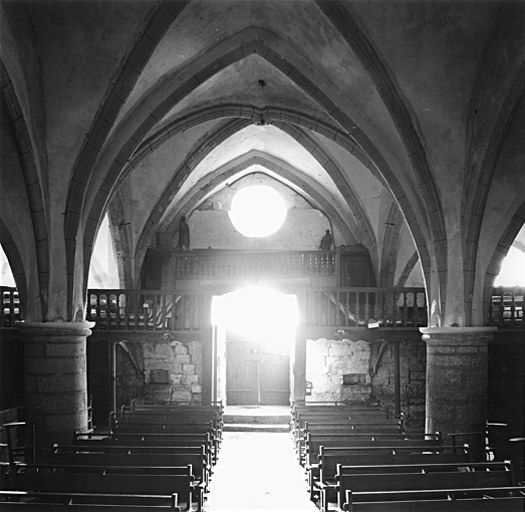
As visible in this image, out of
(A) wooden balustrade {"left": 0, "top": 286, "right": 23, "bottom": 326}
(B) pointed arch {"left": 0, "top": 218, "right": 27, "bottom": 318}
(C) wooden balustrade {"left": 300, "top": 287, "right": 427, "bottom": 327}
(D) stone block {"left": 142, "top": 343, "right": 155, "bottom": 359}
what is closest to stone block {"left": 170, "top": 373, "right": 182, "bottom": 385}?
(D) stone block {"left": 142, "top": 343, "right": 155, "bottom": 359}

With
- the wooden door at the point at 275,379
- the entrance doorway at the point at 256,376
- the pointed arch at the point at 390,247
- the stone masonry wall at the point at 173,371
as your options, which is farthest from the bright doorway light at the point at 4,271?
the pointed arch at the point at 390,247

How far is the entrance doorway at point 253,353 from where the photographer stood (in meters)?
22.3

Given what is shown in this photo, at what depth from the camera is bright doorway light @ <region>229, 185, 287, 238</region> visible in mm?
23859

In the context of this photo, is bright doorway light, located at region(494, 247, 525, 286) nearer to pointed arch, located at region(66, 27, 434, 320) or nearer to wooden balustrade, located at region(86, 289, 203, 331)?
wooden balustrade, located at region(86, 289, 203, 331)

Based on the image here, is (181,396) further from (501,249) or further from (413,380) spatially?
(501,249)

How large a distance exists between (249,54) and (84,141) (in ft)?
12.3

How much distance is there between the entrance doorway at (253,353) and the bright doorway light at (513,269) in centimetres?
785

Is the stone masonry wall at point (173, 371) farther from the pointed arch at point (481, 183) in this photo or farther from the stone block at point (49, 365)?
the pointed arch at point (481, 183)

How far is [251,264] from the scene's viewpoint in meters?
22.2

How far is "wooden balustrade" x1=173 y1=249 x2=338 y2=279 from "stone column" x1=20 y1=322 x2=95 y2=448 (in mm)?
10292

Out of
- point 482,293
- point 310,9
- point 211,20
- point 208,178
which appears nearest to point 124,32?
point 211,20

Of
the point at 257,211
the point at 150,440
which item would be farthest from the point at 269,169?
the point at 150,440

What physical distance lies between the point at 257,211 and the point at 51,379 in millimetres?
13406

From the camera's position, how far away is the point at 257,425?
1919cm
